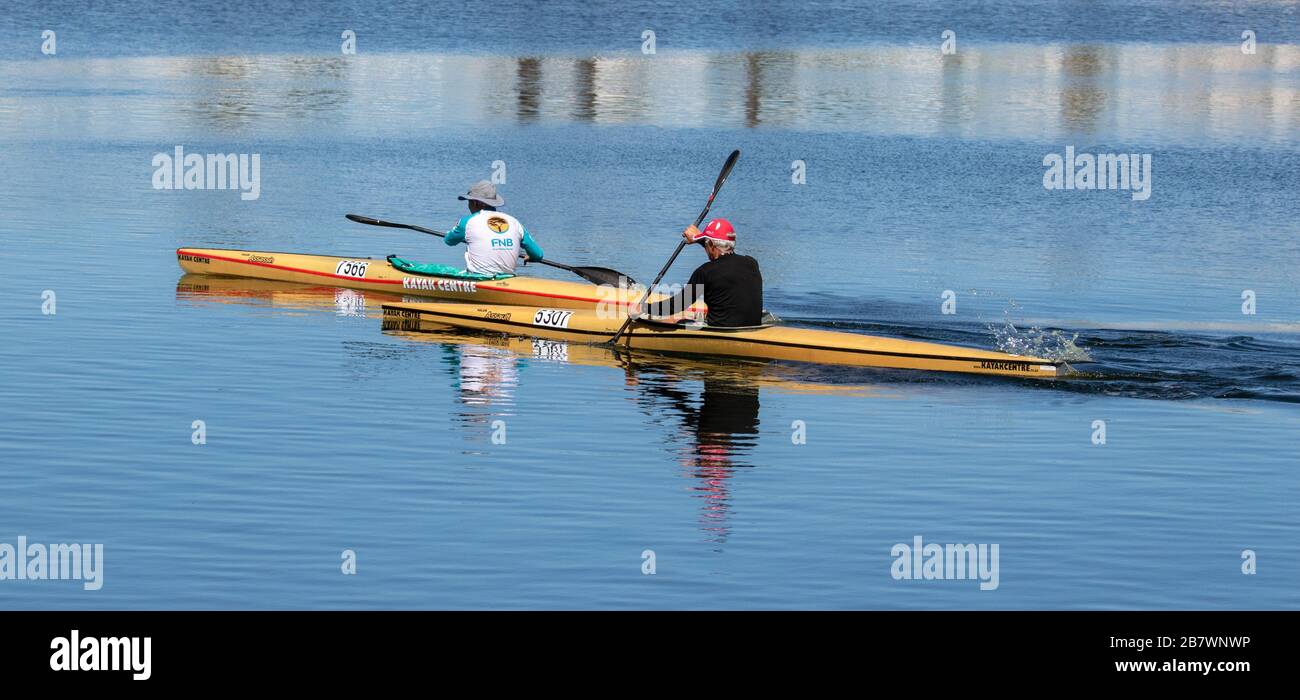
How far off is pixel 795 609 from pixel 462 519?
3335 mm

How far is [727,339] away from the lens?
22266 millimetres

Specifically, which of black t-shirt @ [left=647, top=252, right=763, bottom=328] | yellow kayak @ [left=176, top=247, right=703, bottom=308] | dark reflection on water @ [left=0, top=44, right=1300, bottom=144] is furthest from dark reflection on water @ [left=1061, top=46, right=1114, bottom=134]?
black t-shirt @ [left=647, top=252, right=763, bottom=328]

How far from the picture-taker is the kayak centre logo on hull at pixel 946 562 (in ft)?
45.5

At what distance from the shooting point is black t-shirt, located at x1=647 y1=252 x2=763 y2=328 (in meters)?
21.9

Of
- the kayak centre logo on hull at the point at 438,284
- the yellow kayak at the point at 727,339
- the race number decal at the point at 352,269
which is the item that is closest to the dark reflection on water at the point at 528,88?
the race number decal at the point at 352,269

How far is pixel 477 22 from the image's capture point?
65750mm

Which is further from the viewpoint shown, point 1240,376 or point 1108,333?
point 1108,333

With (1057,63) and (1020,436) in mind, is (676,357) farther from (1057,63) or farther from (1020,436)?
(1057,63)

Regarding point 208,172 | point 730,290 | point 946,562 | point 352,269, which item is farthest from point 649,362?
point 208,172

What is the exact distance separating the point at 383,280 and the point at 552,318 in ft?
13.5

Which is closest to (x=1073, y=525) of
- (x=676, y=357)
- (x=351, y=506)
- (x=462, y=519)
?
(x=462, y=519)

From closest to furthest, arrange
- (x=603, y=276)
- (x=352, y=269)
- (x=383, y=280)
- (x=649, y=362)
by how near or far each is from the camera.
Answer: (x=649, y=362)
(x=603, y=276)
(x=383, y=280)
(x=352, y=269)

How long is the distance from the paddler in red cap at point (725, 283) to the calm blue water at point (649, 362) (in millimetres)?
682

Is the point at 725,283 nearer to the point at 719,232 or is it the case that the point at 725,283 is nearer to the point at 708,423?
the point at 719,232
